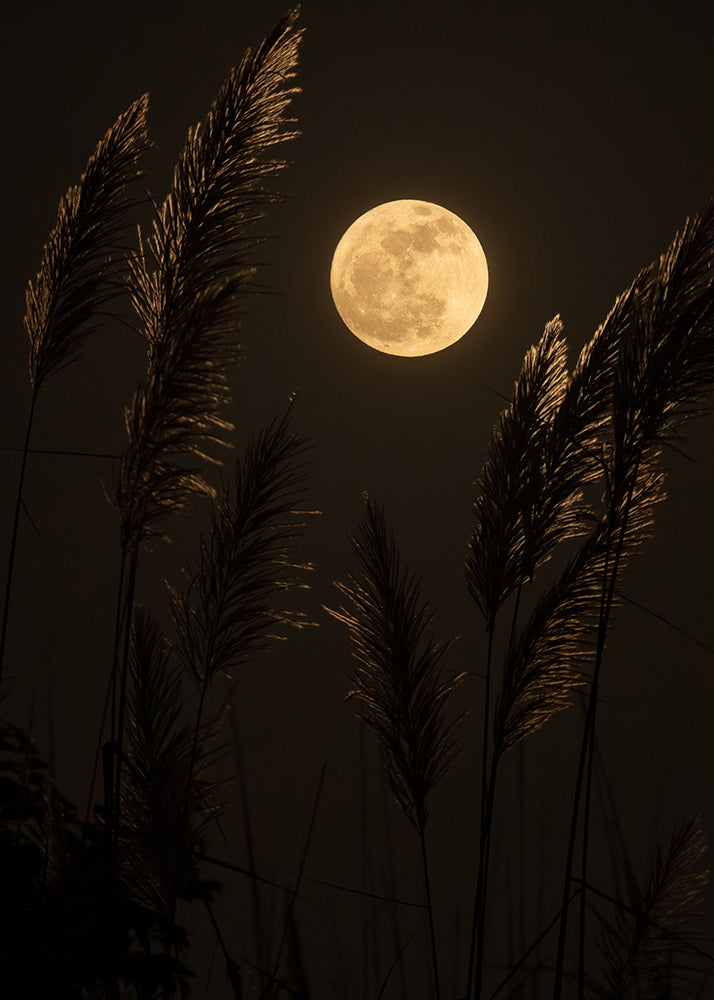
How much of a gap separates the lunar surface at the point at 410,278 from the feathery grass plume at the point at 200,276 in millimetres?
2871

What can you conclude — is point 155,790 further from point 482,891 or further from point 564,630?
point 564,630

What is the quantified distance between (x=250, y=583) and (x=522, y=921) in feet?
3.36

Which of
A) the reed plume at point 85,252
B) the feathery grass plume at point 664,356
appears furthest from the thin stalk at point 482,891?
the reed plume at point 85,252

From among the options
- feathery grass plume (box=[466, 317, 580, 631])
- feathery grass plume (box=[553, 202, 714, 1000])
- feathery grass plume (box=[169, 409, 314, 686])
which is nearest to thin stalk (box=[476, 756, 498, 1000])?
feathery grass plume (box=[553, 202, 714, 1000])

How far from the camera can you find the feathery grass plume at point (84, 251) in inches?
50.4

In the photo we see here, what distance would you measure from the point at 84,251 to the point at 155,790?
2.39ft

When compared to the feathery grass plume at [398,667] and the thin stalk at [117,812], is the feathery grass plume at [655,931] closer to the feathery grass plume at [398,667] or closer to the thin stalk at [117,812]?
the feathery grass plume at [398,667]

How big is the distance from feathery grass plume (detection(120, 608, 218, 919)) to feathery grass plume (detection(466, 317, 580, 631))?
0.44 m

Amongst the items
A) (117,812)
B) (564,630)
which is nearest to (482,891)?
(564,630)

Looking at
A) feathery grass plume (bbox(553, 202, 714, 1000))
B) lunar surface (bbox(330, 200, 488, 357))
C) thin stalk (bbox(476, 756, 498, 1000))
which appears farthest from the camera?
lunar surface (bbox(330, 200, 488, 357))

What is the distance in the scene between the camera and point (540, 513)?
4.02 feet

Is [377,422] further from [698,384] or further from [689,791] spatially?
[698,384]

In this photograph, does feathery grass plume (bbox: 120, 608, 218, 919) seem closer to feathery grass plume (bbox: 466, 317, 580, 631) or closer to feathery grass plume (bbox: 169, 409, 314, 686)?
feathery grass plume (bbox: 169, 409, 314, 686)

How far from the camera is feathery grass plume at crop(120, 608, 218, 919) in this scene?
1.17 m
